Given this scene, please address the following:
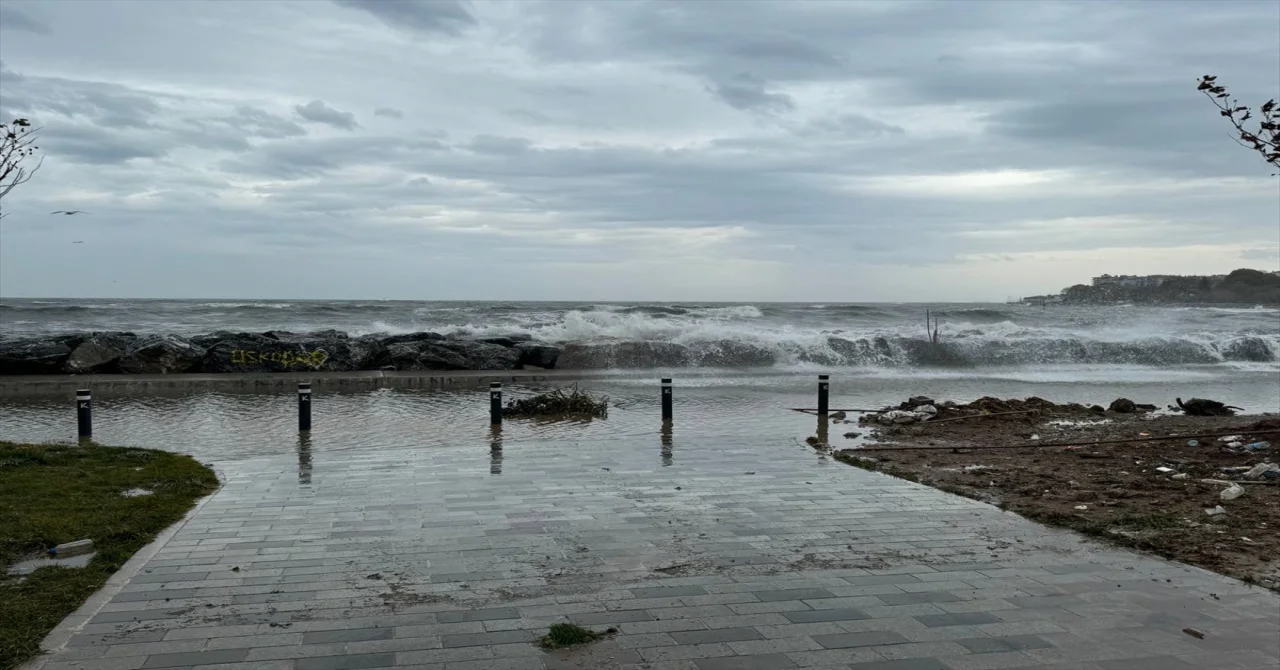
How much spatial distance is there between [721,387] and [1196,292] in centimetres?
9192

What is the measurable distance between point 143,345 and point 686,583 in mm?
23520

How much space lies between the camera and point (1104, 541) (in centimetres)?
666

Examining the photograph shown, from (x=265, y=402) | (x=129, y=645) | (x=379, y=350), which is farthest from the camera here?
(x=379, y=350)

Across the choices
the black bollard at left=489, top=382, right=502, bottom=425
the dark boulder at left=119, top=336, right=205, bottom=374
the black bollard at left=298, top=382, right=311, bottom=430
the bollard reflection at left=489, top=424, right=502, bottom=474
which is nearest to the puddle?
the bollard reflection at left=489, top=424, right=502, bottom=474

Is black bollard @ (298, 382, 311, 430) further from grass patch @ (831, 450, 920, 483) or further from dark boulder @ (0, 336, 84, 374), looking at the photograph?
dark boulder @ (0, 336, 84, 374)

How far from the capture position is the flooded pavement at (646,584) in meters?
4.46

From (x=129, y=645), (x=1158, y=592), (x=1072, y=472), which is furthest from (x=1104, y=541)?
(x=129, y=645)

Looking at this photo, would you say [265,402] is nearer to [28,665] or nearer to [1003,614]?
[28,665]

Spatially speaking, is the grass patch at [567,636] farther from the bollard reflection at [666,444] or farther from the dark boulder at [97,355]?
the dark boulder at [97,355]

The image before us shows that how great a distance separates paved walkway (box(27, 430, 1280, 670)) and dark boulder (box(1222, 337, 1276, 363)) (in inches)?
1230

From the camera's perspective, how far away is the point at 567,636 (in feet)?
15.1

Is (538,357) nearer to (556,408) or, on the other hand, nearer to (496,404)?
(556,408)

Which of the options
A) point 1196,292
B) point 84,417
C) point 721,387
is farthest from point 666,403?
point 1196,292

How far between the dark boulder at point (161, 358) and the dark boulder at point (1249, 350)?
3491 centimetres
